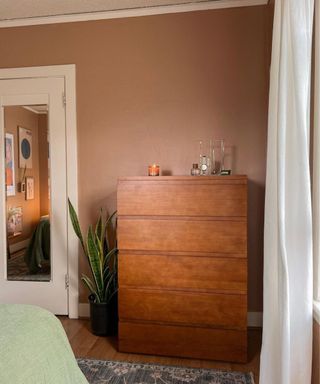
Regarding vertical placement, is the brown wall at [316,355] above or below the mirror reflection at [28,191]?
below

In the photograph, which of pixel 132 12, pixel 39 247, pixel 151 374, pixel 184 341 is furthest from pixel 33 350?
pixel 132 12

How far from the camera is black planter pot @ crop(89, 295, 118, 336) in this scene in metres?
2.38

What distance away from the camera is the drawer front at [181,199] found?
199 centimetres

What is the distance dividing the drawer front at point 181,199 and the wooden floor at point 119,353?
39.4 inches

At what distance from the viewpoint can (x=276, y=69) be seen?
4.80 ft

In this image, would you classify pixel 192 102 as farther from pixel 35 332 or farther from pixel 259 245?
pixel 35 332

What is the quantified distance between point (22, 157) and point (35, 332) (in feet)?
6.69

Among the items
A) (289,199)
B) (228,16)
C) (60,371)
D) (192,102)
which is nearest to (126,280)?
(60,371)

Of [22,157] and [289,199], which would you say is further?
[22,157]

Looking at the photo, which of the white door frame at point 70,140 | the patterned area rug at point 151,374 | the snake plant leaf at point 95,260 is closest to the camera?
the patterned area rug at point 151,374

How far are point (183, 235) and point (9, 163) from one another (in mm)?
1786

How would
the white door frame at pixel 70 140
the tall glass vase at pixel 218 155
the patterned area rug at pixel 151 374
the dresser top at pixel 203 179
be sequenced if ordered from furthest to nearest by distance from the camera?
the white door frame at pixel 70 140
the tall glass vase at pixel 218 155
the dresser top at pixel 203 179
the patterned area rug at pixel 151 374

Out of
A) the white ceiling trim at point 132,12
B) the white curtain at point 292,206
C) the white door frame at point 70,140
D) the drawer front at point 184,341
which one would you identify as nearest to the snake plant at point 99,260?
the white door frame at point 70,140

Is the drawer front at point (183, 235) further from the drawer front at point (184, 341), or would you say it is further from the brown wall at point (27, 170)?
the brown wall at point (27, 170)
